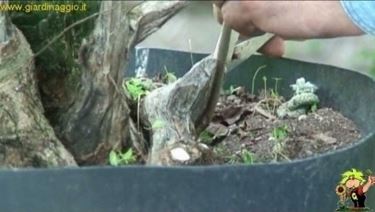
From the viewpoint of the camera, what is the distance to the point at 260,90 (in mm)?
1344

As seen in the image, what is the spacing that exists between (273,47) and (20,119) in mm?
449

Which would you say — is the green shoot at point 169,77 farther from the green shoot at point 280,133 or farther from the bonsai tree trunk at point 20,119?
the bonsai tree trunk at point 20,119

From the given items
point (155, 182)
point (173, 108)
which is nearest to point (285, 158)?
point (173, 108)

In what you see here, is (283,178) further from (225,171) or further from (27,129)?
(27,129)

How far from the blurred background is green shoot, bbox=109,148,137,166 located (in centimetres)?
187

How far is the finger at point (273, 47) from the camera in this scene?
1224 millimetres

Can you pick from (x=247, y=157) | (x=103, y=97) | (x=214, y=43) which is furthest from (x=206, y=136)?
(x=214, y=43)

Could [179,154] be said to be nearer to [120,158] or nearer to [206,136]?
[120,158]

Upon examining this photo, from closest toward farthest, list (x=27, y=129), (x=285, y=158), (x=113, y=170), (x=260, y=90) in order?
1. (x=113, y=170)
2. (x=27, y=129)
3. (x=285, y=158)
4. (x=260, y=90)

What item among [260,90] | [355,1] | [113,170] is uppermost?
[355,1]

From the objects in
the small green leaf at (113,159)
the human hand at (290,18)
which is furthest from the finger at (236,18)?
the small green leaf at (113,159)

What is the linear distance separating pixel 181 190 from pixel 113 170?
0.22 ft

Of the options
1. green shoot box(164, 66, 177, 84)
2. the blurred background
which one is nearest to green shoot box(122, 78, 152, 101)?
green shoot box(164, 66, 177, 84)

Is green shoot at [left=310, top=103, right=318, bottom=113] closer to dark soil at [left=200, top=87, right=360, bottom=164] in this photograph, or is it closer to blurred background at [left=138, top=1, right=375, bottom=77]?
dark soil at [left=200, top=87, right=360, bottom=164]
